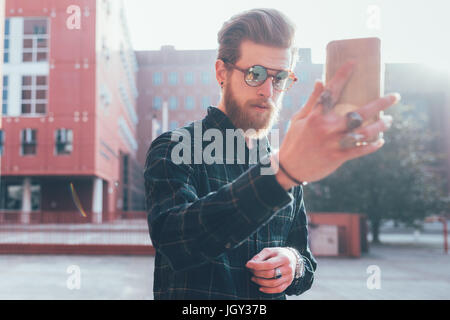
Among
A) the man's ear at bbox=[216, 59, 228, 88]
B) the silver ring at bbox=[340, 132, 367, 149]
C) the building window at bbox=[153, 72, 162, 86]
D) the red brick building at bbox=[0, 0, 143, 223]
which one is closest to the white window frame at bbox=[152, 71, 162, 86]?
the building window at bbox=[153, 72, 162, 86]

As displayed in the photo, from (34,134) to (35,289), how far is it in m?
22.5

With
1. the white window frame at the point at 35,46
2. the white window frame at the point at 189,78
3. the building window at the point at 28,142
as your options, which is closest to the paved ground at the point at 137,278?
the building window at the point at 28,142

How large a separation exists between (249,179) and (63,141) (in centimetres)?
2932

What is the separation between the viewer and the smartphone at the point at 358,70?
0.83m

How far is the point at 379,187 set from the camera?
60.1 ft

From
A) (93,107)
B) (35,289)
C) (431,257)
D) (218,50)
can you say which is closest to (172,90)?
(93,107)

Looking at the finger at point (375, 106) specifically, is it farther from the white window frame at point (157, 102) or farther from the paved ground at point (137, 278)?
the white window frame at point (157, 102)

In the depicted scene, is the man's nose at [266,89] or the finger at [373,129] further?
the man's nose at [266,89]

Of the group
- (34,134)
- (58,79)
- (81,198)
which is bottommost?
(81,198)

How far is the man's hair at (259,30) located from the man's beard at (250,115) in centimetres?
14

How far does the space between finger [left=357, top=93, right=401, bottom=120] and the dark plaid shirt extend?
0.79 feet

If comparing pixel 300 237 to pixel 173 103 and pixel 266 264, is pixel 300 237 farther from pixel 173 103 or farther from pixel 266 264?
pixel 173 103

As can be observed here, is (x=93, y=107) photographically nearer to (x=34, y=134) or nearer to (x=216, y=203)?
(x=34, y=134)
